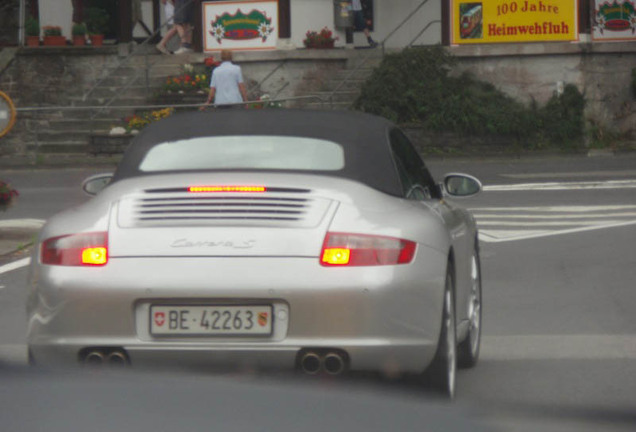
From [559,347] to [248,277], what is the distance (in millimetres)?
3152

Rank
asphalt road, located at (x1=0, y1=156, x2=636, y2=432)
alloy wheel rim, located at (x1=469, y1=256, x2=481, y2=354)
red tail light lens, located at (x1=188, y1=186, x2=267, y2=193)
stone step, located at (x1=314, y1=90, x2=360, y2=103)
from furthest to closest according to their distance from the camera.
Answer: stone step, located at (x1=314, y1=90, x2=360, y2=103)
alloy wheel rim, located at (x1=469, y1=256, x2=481, y2=354)
red tail light lens, located at (x1=188, y1=186, x2=267, y2=193)
asphalt road, located at (x1=0, y1=156, x2=636, y2=432)

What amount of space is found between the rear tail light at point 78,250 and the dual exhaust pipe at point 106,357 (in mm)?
354

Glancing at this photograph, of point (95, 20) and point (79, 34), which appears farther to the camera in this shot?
point (95, 20)

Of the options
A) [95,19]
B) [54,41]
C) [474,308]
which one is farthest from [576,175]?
[474,308]

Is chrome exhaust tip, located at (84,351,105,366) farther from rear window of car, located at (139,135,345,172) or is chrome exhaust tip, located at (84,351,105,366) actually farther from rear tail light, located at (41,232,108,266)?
rear window of car, located at (139,135,345,172)

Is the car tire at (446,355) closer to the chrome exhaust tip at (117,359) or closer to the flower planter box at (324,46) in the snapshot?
the chrome exhaust tip at (117,359)

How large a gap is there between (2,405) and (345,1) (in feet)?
96.3

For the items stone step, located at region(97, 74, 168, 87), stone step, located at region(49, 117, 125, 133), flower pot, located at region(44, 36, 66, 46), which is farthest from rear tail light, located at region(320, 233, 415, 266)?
flower pot, located at region(44, 36, 66, 46)

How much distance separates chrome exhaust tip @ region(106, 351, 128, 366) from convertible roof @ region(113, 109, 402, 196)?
3.50ft

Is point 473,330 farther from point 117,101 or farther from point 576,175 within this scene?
point 117,101

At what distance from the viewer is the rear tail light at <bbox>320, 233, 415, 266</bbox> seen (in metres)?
5.79

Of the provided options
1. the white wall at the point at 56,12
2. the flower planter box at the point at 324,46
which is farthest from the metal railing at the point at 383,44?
the white wall at the point at 56,12

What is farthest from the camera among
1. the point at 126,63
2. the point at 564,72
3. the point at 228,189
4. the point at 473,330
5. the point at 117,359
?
the point at 126,63

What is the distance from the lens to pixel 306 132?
22.4 feet
